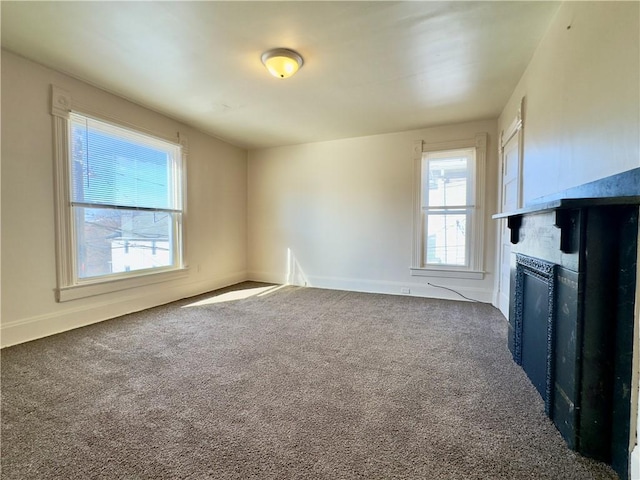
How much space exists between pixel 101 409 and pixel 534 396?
2.67 m

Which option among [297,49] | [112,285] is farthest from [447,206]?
[112,285]

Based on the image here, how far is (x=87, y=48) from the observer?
2479 mm

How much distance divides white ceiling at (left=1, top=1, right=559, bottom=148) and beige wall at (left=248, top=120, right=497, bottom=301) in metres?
0.91

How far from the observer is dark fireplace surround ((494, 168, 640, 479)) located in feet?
4.00

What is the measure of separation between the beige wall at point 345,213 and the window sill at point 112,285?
1906mm

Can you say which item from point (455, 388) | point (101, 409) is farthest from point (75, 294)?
point (455, 388)

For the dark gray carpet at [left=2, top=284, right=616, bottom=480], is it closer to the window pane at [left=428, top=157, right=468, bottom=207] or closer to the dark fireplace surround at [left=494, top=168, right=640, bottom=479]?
the dark fireplace surround at [left=494, top=168, right=640, bottom=479]

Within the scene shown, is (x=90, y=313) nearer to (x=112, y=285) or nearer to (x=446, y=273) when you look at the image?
(x=112, y=285)

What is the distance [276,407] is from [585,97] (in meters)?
2.57

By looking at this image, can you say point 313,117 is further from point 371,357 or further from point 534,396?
point 534,396

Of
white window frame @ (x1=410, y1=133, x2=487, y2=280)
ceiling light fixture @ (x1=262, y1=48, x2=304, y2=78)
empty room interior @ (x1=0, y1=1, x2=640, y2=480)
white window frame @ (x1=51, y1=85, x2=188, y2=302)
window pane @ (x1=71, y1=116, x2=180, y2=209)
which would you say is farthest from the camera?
white window frame @ (x1=410, y1=133, x2=487, y2=280)

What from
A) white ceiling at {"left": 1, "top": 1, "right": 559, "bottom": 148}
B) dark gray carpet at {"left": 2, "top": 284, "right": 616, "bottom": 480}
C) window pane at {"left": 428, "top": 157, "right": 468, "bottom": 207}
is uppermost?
white ceiling at {"left": 1, "top": 1, "right": 559, "bottom": 148}

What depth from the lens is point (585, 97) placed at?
1.64 metres

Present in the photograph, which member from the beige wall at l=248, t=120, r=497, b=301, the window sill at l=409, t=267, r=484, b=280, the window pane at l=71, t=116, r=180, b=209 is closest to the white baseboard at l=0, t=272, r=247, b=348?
the window pane at l=71, t=116, r=180, b=209
